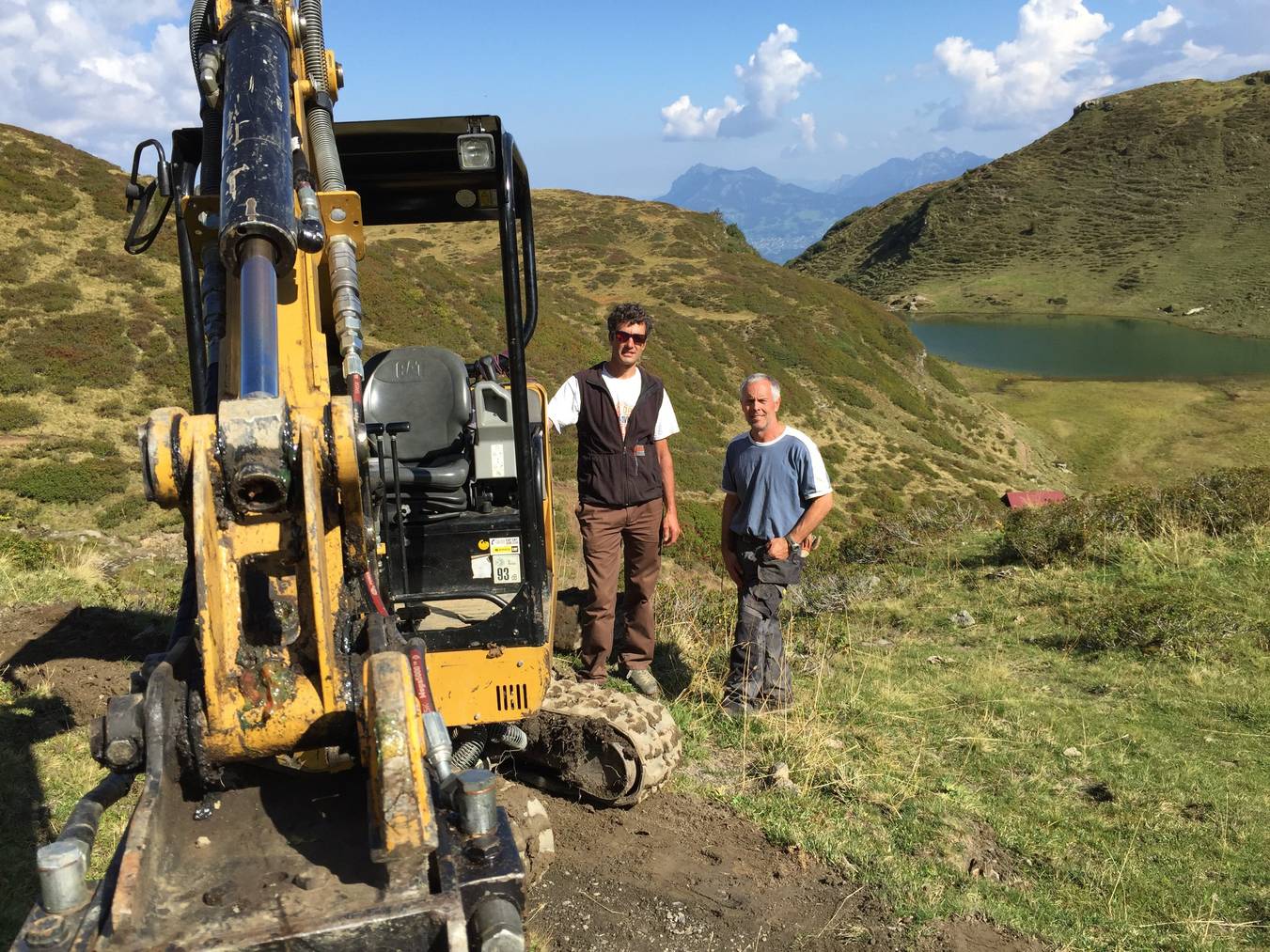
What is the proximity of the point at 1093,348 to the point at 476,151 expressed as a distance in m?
71.0

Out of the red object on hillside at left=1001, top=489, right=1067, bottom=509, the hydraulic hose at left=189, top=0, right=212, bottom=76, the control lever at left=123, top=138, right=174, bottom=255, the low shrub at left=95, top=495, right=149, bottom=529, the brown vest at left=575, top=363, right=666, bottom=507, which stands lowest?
the red object on hillside at left=1001, top=489, right=1067, bottom=509

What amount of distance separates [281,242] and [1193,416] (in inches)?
1844

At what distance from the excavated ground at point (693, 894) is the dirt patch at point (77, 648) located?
0.33 m

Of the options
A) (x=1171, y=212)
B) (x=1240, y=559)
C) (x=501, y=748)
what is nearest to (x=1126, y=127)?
(x=1171, y=212)

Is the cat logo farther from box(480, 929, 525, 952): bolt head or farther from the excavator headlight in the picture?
box(480, 929, 525, 952): bolt head

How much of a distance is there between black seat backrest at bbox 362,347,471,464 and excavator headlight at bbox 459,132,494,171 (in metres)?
1.17

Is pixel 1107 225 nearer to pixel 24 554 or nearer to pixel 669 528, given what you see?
pixel 669 528

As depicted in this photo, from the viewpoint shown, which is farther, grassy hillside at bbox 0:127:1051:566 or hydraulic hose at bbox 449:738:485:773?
grassy hillside at bbox 0:127:1051:566

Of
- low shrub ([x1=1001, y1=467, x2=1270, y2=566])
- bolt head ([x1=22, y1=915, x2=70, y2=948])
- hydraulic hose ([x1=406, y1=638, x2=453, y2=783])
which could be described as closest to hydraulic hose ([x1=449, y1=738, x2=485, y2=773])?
hydraulic hose ([x1=406, y1=638, x2=453, y2=783])

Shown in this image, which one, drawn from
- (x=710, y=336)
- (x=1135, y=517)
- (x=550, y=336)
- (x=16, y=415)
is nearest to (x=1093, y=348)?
(x=710, y=336)

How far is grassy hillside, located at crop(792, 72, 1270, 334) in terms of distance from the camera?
281 ft

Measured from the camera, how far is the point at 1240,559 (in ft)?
31.4

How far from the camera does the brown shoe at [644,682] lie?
249 inches

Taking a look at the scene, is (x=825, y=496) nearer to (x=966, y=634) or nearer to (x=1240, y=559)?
(x=966, y=634)
